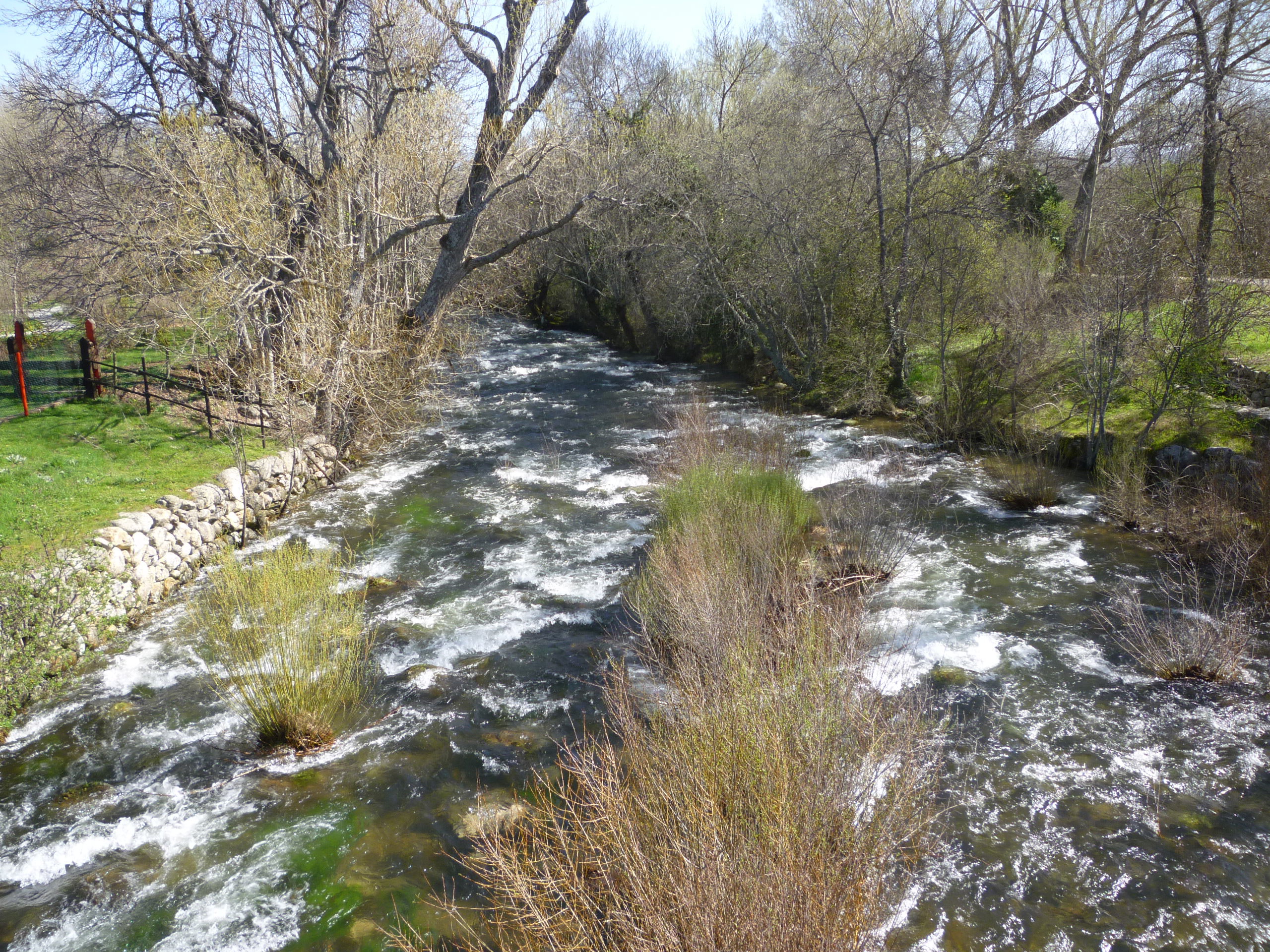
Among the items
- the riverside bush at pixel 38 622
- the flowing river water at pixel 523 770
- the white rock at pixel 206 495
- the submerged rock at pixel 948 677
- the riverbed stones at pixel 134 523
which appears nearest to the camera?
the flowing river water at pixel 523 770

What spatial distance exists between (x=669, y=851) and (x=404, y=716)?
4.11 meters

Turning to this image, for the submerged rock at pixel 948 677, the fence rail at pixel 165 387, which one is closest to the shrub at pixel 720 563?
the submerged rock at pixel 948 677

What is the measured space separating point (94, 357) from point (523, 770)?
481 inches

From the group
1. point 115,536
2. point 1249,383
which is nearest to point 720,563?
point 115,536

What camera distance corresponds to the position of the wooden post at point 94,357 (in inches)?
517

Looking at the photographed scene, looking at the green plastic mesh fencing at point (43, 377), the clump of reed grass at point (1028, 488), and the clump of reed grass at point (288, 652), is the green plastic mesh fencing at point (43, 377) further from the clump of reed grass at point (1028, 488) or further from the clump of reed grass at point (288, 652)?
the clump of reed grass at point (1028, 488)

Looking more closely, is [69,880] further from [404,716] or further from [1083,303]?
[1083,303]

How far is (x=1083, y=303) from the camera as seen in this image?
11.3 meters

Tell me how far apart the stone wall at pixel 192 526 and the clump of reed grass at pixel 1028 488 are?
1046 centimetres

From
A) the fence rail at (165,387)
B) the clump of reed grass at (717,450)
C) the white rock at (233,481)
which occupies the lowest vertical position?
the white rock at (233,481)

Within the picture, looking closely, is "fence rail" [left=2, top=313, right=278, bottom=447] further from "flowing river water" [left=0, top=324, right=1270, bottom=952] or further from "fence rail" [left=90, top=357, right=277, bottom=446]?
"flowing river water" [left=0, top=324, right=1270, bottom=952]

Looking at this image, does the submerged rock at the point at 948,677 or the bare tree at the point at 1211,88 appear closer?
the submerged rock at the point at 948,677

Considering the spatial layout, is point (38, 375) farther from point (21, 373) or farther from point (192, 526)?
point (192, 526)

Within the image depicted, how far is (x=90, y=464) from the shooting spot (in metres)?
10.4
